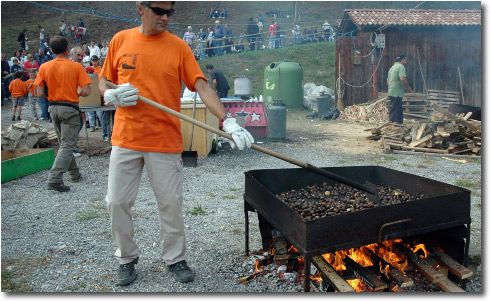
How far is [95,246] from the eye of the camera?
4.25 meters

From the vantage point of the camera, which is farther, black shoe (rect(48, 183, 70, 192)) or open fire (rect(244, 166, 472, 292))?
black shoe (rect(48, 183, 70, 192))

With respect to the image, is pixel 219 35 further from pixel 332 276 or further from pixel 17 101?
pixel 332 276

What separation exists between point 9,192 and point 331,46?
870 inches

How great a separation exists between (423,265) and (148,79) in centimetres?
252

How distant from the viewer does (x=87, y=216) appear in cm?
515

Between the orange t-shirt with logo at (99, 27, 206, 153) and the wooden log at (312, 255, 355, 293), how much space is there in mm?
1395

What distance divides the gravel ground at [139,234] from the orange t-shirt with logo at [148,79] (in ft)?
3.78

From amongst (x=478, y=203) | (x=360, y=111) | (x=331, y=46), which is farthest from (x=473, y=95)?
(x=478, y=203)

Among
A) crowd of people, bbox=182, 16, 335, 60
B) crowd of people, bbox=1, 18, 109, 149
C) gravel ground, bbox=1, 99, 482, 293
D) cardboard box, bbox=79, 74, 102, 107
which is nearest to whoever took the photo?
gravel ground, bbox=1, 99, 482, 293

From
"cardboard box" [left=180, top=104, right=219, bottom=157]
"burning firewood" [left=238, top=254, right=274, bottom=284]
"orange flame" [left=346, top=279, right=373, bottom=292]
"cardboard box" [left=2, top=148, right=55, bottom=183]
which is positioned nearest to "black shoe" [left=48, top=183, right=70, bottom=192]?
"cardboard box" [left=2, top=148, right=55, bottom=183]

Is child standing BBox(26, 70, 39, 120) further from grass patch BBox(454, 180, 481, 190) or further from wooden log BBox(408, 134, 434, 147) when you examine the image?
grass patch BBox(454, 180, 481, 190)

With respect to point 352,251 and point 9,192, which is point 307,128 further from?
point 352,251

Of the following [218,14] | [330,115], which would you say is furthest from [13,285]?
[218,14]

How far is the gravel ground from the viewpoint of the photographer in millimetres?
3498
